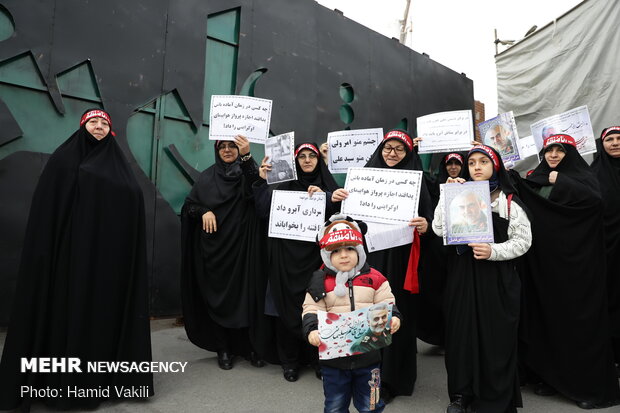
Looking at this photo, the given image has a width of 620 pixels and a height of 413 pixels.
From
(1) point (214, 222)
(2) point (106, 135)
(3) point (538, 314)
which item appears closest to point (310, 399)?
(1) point (214, 222)

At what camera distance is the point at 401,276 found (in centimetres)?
303

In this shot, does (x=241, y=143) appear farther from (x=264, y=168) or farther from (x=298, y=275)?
Result: (x=298, y=275)

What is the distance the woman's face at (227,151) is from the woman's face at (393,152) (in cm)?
136

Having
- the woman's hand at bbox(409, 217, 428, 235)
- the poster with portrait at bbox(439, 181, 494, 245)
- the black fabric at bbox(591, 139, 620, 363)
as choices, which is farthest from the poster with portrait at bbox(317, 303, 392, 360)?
the black fabric at bbox(591, 139, 620, 363)

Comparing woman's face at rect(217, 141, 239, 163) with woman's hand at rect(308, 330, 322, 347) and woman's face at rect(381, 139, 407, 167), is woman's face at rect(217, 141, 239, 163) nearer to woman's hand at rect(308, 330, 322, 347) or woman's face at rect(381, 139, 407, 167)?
woman's face at rect(381, 139, 407, 167)

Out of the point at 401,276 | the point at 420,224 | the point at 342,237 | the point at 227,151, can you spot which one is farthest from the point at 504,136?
the point at 342,237

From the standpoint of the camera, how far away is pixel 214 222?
11.6 ft

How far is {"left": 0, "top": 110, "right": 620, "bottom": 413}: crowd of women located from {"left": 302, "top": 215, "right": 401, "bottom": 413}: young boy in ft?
2.75

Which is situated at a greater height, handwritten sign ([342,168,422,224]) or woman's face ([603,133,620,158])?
woman's face ([603,133,620,158])

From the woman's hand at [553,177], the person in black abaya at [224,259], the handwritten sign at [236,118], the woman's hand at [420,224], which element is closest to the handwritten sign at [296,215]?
the person in black abaya at [224,259]

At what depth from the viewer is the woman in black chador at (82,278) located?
255cm

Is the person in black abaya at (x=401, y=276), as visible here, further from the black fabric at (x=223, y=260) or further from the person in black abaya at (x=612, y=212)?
the person in black abaya at (x=612, y=212)

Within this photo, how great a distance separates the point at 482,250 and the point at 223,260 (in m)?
2.10

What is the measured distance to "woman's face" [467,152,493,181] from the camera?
269 cm
